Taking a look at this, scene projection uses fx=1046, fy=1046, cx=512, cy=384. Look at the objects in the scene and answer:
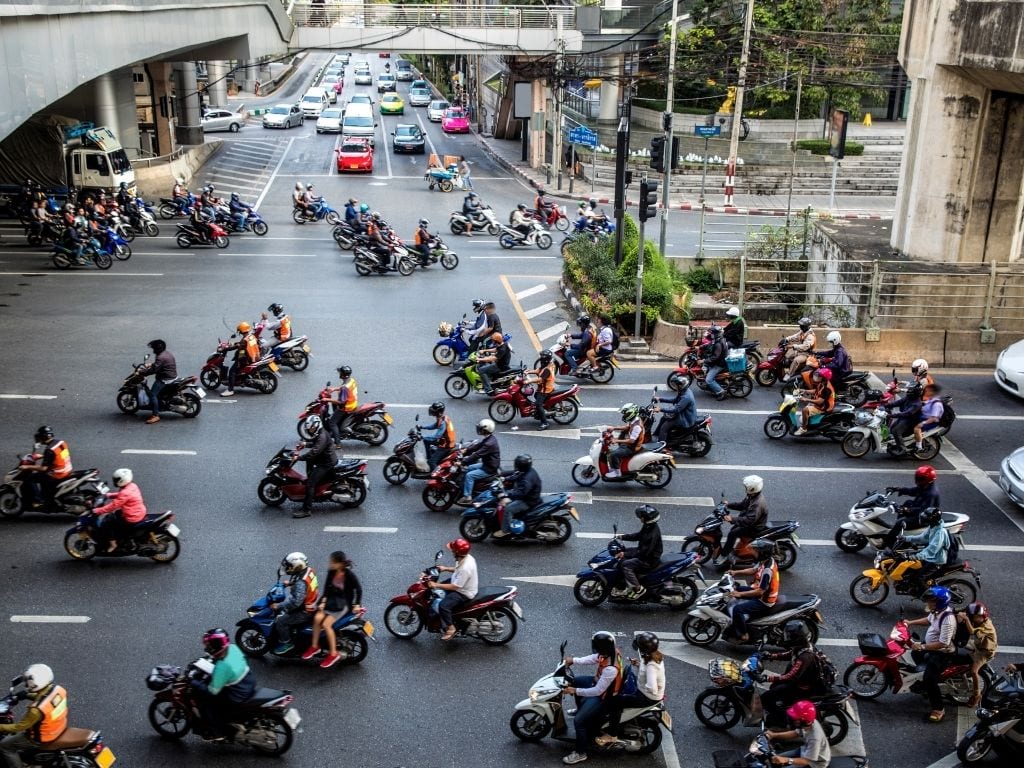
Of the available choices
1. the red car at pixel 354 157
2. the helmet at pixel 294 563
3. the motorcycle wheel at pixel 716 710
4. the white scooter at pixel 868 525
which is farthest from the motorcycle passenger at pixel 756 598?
the red car at pixel 354 157

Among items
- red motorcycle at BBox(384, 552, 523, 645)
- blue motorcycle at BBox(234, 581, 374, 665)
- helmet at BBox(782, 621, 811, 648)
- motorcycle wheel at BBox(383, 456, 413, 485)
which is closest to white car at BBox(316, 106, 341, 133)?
motorcycle wheel at BBox(383, 456, 413, 485)

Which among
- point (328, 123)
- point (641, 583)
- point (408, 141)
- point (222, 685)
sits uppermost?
point (328, 123)

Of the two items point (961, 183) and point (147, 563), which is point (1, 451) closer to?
point (147, 563)

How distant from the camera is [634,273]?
A: 2328 cm

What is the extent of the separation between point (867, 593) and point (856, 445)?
15.6ft

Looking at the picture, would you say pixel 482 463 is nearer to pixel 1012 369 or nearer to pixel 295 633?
pixel 295 633

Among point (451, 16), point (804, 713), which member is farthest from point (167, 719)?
point (451, 16)

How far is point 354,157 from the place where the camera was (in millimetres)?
45031

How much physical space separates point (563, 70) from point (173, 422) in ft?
105

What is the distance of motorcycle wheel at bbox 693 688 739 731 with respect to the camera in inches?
403

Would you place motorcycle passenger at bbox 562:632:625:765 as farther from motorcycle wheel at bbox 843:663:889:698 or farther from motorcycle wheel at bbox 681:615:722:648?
motorcycle wheel at bbox 843:663:889:698

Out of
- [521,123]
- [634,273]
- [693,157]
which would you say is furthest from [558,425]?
[521,123]

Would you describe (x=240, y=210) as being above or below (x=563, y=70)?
below

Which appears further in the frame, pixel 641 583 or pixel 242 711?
pixel 641 583
